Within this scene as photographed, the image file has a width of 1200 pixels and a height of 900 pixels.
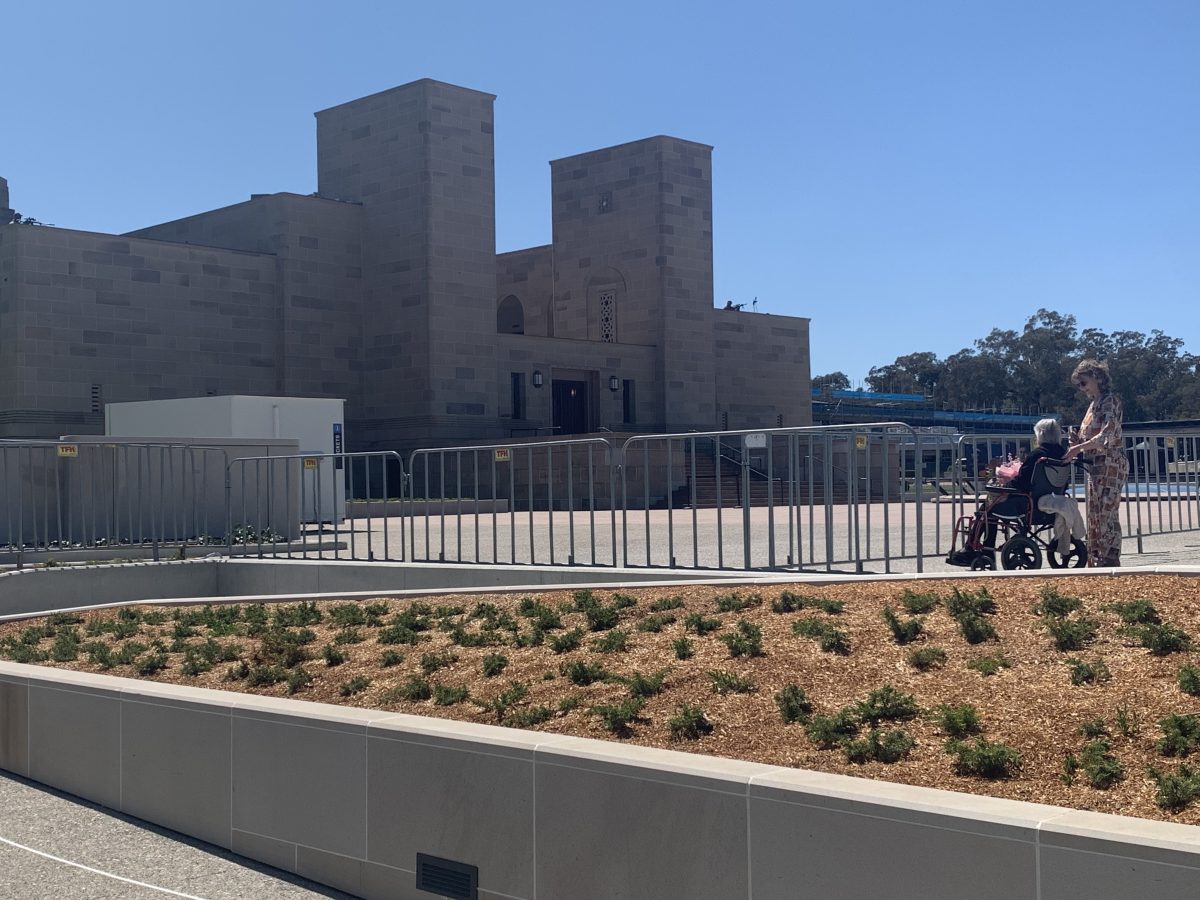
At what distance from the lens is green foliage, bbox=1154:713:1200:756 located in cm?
507

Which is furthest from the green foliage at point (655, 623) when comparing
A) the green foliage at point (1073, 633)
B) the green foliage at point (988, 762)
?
the green foliage at point (988, 762)

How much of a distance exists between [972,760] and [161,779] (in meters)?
4.44

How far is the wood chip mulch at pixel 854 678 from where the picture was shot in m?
5.32

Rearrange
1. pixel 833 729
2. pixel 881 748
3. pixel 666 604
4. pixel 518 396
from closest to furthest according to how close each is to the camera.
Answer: pixel 881 748 < pixel 833 729 < pixel 666 604 < pixel 518 396

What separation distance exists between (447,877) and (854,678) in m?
2.16

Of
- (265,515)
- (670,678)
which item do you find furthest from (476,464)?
(670,678)

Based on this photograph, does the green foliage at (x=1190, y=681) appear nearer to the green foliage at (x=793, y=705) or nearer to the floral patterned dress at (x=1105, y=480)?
the green foliage at (x=793, y=705)

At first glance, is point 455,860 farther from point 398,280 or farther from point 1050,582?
point 398,280

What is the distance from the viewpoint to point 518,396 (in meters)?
47.6

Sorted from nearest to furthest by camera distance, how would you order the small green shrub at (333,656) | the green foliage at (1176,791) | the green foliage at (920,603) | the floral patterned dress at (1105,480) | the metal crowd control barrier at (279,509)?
the green foliage at (1176,791) < the green foliage at (920,603) < the small green shrub at (333,656) < the floral patterned dress at (1105,480) < the metal crowd control barrier at (279,509)

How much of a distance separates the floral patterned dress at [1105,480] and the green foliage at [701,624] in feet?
16.2

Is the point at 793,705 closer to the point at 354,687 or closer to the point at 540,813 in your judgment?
the point at 540,813

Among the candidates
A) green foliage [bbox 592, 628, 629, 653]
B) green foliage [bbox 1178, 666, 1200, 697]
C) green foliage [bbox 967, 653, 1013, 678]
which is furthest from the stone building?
green foliage [bbox 1178, 666, 1200, 697]

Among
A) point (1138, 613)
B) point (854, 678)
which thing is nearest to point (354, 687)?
point (854, 678)
